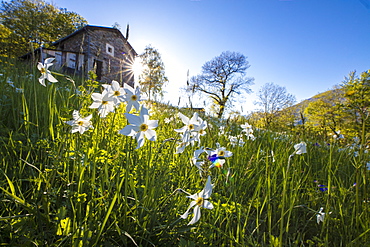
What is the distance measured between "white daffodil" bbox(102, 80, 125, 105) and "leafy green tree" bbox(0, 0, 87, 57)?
32308mm

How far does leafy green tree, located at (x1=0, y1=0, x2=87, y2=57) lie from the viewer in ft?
88.6

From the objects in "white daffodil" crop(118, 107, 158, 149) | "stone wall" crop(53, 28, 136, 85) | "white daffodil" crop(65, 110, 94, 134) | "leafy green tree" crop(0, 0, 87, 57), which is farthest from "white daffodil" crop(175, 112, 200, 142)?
"leafy green tree" crop(0, 0, 87, 57)

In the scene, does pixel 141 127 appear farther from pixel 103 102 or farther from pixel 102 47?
pixel 102 47

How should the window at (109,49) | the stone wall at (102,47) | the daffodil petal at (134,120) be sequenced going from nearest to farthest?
the daffodil petal at (134,120), the stone wall at (102,47), the window at (109,49)

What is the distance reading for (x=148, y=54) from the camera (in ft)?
109

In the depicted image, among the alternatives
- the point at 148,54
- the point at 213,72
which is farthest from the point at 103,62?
the point at 213,72

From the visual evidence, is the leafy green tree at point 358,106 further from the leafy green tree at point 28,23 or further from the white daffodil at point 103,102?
the leafy green tree at point 28,23

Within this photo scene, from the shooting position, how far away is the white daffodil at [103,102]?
121 cm

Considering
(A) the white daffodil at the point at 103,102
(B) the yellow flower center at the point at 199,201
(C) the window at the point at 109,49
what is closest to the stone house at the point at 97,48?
(C) the window at the point at 109,49

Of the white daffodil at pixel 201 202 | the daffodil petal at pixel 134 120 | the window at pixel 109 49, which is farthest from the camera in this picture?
the window at pixel 109 49

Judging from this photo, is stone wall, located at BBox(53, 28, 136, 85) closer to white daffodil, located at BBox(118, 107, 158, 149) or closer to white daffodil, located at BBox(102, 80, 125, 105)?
white daffodil, located at BBox(102, 80, 125, 105)

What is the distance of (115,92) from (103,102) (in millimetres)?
113

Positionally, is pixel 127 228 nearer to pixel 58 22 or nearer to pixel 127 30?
pixel 127 30

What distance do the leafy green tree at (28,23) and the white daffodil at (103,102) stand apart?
32.3 metres
